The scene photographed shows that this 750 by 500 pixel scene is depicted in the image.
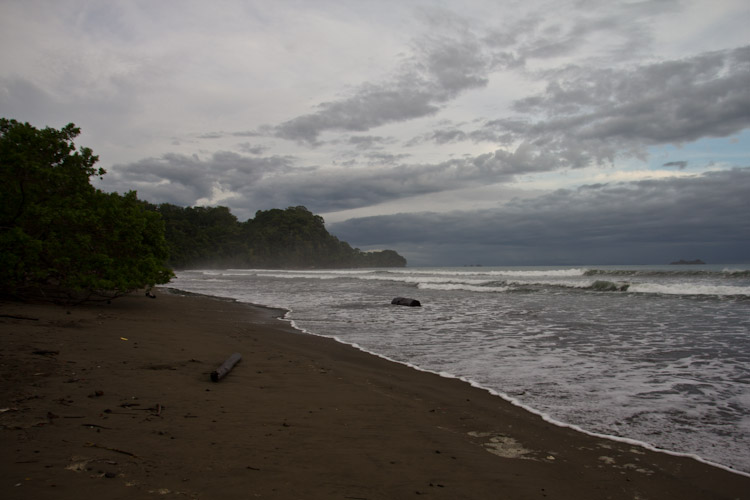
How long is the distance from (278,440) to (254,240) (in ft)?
384

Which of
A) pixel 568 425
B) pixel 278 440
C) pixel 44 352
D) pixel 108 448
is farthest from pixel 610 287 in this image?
pixel 108 448

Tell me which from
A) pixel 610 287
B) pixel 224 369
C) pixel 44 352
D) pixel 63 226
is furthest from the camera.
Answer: pixel 610 287

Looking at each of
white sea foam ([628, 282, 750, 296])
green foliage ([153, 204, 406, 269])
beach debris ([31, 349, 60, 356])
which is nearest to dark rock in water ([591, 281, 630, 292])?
white sea foam ([628, 282, 750, 296])

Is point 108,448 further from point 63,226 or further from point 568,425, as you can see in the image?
point 63,226

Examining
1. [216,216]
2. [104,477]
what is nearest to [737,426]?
[104,477]

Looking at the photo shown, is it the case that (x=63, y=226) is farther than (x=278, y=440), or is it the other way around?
(x=63, y=226)

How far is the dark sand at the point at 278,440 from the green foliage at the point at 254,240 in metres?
93.8

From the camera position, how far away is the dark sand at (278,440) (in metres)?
2.87

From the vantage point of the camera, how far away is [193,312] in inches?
540

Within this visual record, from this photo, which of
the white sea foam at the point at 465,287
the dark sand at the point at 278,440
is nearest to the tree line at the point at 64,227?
the dark sand at the point at 278,440

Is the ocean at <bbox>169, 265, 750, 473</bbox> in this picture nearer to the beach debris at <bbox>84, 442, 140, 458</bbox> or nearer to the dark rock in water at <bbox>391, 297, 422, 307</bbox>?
the dark rock in water at <bbox>391, 297, 422, 307</bbox>

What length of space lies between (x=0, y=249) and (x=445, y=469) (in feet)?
36.4

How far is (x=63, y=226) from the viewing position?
10.9m

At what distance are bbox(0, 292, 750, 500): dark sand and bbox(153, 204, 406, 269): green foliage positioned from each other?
308 feet
